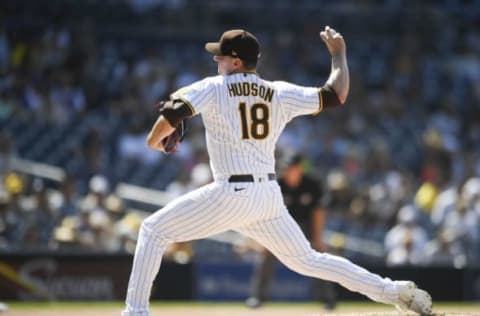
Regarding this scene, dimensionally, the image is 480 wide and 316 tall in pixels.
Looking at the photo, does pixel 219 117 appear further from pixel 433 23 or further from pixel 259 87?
pixel 433 23

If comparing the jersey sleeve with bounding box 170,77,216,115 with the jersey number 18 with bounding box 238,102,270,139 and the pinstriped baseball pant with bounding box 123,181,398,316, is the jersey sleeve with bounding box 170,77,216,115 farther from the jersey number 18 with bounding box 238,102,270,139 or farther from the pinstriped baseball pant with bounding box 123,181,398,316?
the pinstriped baseball pant with bounding box 123,181,398,316

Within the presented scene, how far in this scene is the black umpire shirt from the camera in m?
11.7

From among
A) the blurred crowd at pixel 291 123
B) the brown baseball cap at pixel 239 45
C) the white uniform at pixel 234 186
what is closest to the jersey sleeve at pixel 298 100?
the white uniform at pixel 234 186

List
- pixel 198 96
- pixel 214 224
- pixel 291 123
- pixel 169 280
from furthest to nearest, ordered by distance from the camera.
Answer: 1. pixel 291 123
2. pixel 169 280
3. pixel 214 224
4. pixel 198 96

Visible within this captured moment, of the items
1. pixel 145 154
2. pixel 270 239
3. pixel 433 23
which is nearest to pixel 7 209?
pixel 145 154

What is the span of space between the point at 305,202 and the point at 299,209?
104 millimetres

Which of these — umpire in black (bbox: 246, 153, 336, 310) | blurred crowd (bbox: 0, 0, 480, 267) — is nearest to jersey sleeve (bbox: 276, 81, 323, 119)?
umpire in black (bbox: 246, 153, 336, 310)

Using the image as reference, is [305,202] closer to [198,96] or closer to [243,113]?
[243,113]

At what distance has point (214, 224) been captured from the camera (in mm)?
7023

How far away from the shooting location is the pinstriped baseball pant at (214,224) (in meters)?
6.97

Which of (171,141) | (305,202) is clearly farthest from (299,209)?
(171,141)

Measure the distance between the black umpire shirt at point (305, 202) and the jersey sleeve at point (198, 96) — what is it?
4882mm

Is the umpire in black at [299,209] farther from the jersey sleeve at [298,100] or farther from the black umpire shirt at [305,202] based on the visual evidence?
the jersey sleeve at [298,100]

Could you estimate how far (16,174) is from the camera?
1484 centimetres
